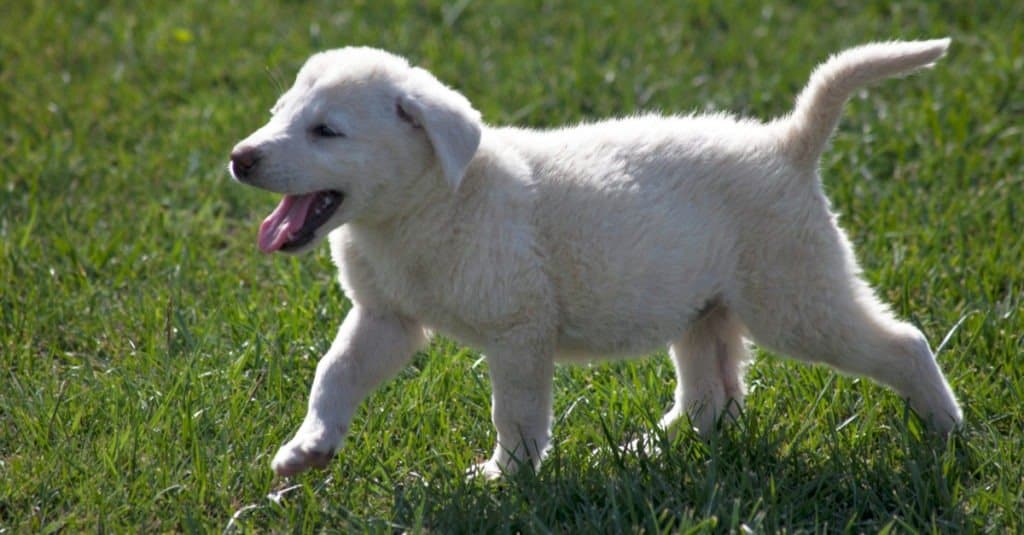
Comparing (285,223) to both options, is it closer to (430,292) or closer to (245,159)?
(245,159)

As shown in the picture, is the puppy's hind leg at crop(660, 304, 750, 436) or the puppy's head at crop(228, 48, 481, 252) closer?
the puppy's head at crop(228, 48, 481, 252)

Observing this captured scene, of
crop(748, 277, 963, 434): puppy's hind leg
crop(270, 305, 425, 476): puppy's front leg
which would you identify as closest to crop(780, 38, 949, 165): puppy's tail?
crop(748, 277, 963, 434): puppy's hind leg

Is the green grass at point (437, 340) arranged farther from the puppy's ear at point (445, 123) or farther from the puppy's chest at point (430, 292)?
the puppy's ear at point (445, 123)

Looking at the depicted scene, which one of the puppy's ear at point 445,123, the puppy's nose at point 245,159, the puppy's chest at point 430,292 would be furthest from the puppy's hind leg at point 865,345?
the puppy's nose at point 245,159

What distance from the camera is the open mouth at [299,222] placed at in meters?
3.67

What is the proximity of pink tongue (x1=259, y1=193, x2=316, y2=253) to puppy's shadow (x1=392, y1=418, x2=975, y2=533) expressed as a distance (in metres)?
0.77

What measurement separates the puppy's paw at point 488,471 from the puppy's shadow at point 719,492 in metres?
0.04

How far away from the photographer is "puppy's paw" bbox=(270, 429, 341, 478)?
360 cm

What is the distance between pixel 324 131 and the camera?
3707 mm

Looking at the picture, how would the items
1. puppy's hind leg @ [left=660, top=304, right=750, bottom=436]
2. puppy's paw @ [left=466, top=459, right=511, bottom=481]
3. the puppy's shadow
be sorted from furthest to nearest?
puppy's hind leg @ [left=660, top=304, right=750, bottom=436] < puppy's paw @ [left=466, top=459, right=511, bottom=481] < the puppy's shadow

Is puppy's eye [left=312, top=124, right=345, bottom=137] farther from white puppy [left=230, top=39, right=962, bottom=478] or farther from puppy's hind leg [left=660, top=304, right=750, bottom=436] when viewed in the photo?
puppy's hind leg [left=660, top=304, right=750, bottom=436]

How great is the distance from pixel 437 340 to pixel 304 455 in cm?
121

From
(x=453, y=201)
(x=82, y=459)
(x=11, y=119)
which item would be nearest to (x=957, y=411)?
(x=453, y=201)

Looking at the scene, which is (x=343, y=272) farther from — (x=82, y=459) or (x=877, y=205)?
(x=877, y=205)
